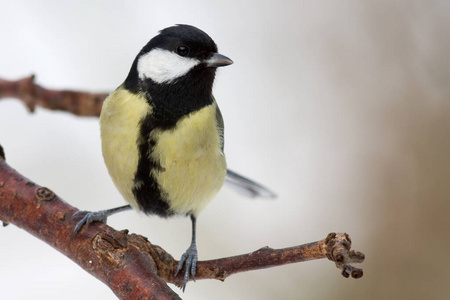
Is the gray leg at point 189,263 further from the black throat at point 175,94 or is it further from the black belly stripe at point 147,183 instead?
the black throat at point 175,94

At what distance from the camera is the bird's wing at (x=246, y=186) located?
1.71 metres

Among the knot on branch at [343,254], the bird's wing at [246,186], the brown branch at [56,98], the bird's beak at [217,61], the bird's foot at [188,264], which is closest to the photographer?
the knot on branch at [343,254]

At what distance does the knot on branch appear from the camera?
815 millimetres

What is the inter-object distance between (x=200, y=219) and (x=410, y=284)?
74 cm

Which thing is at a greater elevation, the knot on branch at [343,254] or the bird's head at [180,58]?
the bird's head at [180,58]

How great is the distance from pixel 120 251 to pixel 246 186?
2.43 feet

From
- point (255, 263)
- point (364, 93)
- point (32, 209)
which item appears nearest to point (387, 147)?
point (364, 93)

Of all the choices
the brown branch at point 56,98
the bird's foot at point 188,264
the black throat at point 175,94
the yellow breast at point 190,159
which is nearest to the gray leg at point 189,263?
the bird's foot at point 188,264

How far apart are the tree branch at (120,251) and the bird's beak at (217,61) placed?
1.34 feet

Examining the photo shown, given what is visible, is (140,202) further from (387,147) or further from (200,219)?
(387,147)

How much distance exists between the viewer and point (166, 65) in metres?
1.22

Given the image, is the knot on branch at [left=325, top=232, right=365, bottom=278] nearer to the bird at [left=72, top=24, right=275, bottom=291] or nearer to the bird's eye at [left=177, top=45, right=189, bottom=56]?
the bird at [left=72, top=24, right=275, bottom=291]

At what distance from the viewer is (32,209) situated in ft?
3.84

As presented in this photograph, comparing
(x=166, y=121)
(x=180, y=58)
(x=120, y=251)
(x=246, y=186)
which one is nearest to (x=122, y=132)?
(x=166, y=121)
